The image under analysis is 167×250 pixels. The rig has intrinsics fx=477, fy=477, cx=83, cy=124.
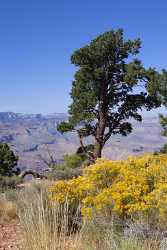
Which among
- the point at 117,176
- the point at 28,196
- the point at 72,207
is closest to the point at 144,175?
the point at 117,176

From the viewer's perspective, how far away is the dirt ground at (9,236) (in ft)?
25.7

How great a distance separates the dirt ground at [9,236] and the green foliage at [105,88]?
1981cm

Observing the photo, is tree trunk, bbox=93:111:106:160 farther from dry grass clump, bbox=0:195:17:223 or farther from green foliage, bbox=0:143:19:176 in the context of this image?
dry grass clump, bbox=0:195:17:223

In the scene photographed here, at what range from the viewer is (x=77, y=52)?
29266 millimetres

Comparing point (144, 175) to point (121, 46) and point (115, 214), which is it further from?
point (121, 46)

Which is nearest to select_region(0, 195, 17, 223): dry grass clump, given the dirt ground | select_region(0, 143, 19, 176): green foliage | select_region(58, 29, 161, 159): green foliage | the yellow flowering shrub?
the dirt ground

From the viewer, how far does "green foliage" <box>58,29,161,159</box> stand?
29344mm

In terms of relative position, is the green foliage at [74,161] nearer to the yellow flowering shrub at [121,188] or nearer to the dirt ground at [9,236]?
the dirt ground at [9,236]

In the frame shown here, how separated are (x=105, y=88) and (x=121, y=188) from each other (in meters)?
23.4

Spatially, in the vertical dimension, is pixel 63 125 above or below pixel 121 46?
below

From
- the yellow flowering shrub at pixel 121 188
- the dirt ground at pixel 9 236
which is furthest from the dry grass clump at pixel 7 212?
the yellow flowering shrub at pixel 121 188

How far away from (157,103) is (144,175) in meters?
23.4

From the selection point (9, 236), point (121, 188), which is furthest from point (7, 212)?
point (121, 188)

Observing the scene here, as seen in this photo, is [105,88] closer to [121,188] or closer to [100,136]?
[100,136]
